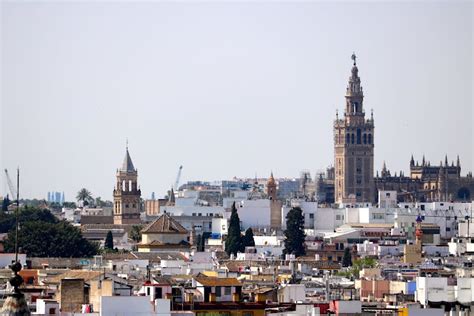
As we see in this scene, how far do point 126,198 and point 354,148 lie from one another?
41061mm

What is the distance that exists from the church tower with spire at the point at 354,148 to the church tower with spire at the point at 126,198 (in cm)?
3527

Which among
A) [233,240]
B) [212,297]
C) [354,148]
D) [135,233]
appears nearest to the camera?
[212,297]

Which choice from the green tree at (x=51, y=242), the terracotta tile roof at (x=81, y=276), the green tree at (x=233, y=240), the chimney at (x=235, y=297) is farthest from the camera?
the green tree at (x=233, y=240)

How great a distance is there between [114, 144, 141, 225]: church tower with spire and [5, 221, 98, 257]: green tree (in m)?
50.6

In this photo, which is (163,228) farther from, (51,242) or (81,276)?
(81,276)

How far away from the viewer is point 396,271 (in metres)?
81.1

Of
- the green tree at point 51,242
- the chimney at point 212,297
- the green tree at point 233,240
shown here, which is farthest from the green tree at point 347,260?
the chimney at point 212,297

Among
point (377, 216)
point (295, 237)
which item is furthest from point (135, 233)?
point (377, 216)

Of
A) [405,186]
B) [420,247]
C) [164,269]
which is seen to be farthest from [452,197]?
[164,269]

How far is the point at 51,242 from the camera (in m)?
103

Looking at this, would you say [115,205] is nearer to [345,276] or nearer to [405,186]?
[405,186]

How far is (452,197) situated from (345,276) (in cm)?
11577

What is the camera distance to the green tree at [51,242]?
10100 cm

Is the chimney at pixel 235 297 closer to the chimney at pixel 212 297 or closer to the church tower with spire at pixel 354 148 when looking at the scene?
the chimney at pixel 212 297
